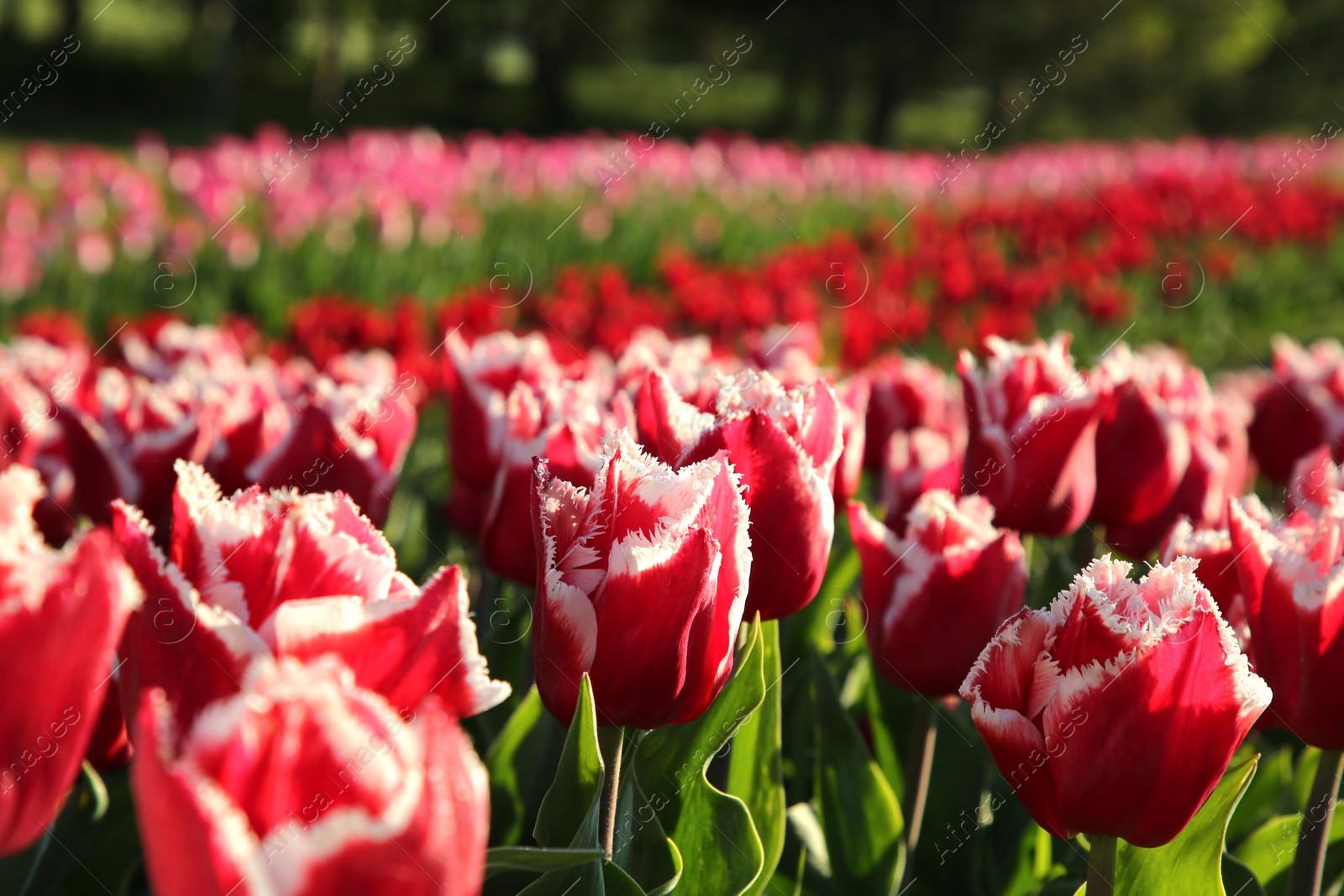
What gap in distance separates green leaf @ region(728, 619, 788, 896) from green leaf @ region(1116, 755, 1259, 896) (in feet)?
1.06

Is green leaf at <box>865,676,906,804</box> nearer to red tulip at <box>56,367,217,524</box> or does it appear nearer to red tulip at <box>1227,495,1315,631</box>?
red tulip at <box>1227,495,1315,631</box>


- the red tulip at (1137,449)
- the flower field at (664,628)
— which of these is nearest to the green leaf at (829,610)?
the flower field at (664,628)

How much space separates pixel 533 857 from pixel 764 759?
20.4 inches

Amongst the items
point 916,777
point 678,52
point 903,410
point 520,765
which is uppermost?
point 520,765

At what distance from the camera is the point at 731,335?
439cm

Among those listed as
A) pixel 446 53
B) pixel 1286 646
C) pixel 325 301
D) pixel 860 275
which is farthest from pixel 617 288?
pixel 446 53

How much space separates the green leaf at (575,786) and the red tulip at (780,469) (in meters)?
0.23

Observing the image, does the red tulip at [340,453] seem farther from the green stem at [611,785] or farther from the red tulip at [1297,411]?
the red tulip at [1297,411]

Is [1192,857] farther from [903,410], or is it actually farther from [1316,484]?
[903,410]

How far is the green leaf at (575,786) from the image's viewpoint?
89 centimetres

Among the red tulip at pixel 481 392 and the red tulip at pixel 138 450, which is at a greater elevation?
the red tulip at pixel 138 450

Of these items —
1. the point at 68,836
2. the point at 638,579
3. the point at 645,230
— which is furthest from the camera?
the point at 645,230

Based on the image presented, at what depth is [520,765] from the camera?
133cm

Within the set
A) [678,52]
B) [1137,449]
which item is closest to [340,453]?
[1137,449]
